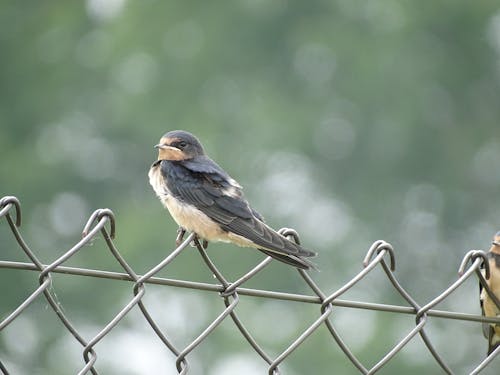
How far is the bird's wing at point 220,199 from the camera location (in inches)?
111

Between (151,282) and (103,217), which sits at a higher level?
(103,217)

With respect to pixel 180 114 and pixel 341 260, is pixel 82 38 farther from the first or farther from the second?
pixel 341 260

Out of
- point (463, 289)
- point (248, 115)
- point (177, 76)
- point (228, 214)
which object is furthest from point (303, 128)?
point (228, 214)

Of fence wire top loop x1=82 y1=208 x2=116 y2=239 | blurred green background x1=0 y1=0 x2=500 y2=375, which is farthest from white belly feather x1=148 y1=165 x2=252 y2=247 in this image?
Answer: blurred green background x1=0 y1=0 x2=500 y2=375

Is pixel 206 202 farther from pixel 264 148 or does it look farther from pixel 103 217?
pixel 264 148

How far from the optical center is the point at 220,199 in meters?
3.02

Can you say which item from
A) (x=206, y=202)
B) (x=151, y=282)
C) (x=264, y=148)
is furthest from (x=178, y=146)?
(x=264, y=148)

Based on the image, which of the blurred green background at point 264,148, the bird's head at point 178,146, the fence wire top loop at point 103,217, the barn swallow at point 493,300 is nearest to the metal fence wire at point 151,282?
the fence wire top loop at point 103,217

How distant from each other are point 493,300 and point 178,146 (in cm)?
130

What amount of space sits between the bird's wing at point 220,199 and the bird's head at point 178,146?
7.4 inches

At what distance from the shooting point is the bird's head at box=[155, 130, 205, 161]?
3.43 meters

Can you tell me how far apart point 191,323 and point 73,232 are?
2030 millimetres

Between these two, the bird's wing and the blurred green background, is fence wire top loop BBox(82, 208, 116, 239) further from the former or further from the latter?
the blurred green background

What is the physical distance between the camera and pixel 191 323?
13.0 m
